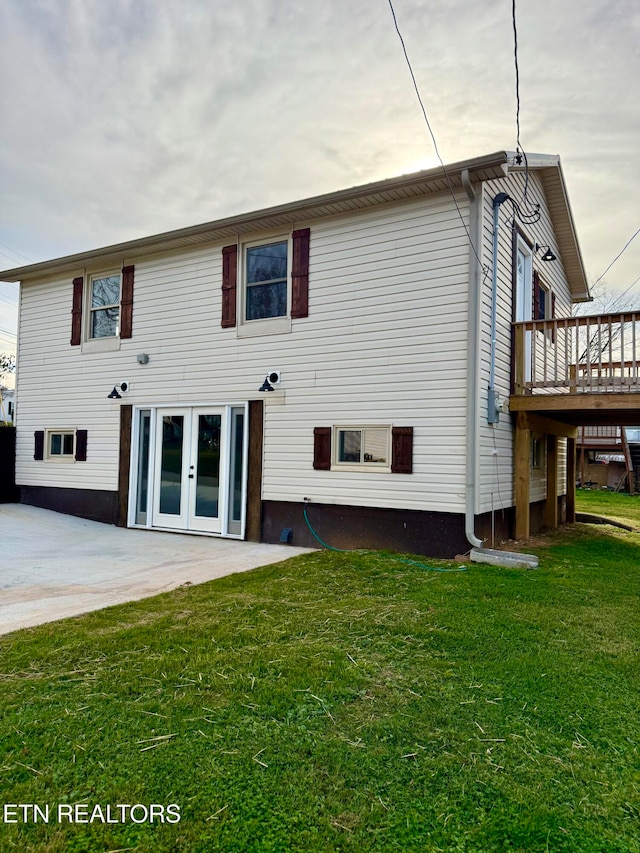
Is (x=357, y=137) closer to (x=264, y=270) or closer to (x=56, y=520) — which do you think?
(x=264, y=270)

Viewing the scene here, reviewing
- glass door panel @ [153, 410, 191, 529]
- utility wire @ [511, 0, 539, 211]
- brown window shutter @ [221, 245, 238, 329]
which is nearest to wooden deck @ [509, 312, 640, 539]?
utility wire @ [511, 0, 539, 211]

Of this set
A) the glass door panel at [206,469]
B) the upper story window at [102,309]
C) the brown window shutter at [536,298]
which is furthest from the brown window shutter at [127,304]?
the brown window shutter at [536,298]

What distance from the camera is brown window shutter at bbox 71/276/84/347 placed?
382 inches

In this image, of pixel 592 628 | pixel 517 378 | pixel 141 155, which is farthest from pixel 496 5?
pixel 141 155

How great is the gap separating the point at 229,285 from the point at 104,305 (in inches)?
108

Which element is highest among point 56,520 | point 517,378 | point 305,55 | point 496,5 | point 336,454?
point 305,55

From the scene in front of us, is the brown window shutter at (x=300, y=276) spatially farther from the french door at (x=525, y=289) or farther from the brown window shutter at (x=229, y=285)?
the french door at (x=525, y=289)

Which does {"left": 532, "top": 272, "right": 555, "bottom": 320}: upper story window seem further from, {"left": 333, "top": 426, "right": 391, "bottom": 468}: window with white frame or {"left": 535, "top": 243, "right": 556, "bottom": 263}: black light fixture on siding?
{"left": 333, "top": 426, "right": 391, "bottom": 468}: window with white frame

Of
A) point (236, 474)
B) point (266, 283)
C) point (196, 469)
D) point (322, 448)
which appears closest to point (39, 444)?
point (196, 469)

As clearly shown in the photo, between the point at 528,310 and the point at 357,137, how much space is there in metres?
3.71

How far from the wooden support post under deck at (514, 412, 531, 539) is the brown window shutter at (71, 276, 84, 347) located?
7406 mm

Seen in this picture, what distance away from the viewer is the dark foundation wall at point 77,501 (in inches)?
361

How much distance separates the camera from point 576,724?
2.51 m

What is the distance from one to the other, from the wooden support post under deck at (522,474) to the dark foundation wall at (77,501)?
6.22m
